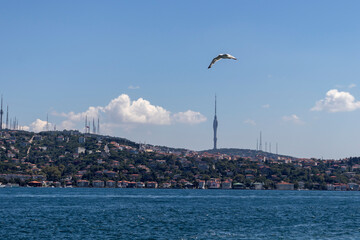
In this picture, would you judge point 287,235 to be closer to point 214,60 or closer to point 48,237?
point 48,237

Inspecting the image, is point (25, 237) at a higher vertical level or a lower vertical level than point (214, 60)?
lower

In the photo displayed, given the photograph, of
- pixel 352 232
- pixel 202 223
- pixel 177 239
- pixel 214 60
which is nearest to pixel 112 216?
pixel 202 223

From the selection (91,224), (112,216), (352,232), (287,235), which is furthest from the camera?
(112,216)

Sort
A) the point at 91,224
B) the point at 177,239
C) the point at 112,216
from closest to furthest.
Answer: the point at 177,239
the point at 91,224
the point at 112,216

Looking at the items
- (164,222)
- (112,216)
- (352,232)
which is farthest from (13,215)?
(352,232)

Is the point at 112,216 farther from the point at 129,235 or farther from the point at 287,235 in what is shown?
the point at 287,235

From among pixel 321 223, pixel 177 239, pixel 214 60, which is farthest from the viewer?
pixel 321 223

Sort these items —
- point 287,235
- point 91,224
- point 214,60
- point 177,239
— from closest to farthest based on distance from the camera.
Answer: point 214,60 → point 177,239 → point 287,235 → point 91,224

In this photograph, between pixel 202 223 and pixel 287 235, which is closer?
pixel 287 235

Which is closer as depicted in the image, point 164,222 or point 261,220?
point 164,222
